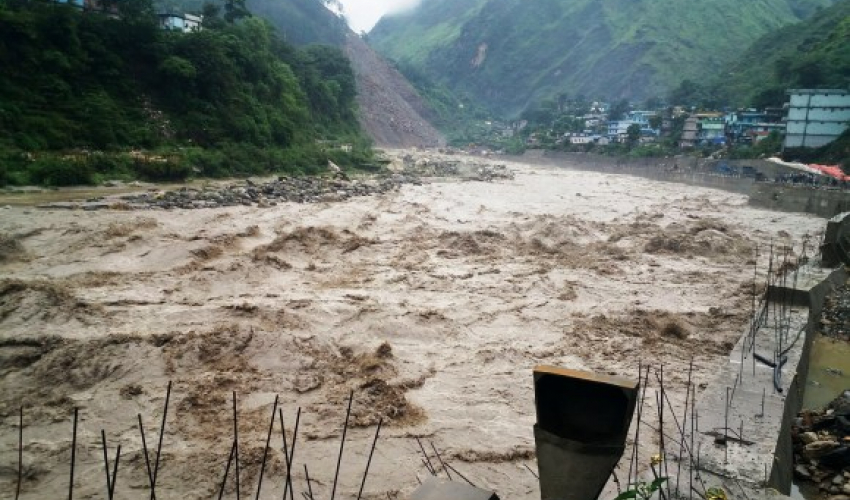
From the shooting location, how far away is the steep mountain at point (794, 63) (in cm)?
4153

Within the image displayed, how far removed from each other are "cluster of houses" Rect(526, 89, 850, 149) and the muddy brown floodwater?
86.3 ft

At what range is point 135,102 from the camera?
Answer: 1161 inches

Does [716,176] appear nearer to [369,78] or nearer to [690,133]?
[690,133]

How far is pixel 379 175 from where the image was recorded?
38969 millimetres

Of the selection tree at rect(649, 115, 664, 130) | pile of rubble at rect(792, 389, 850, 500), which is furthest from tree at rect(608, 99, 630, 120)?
pile of rubble at rect(792, 389, 850, 500)

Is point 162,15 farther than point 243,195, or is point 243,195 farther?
point 162,15

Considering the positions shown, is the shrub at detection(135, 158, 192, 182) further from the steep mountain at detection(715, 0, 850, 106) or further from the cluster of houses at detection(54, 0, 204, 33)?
the steep mountain at detection(715, 0, 850, 106)

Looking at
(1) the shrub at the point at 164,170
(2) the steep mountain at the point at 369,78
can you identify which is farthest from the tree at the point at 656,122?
(1) the shrub at the point at 164,170

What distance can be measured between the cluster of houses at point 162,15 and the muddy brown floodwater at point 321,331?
82.2ft

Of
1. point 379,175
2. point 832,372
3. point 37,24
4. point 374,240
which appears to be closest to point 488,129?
point 379,175

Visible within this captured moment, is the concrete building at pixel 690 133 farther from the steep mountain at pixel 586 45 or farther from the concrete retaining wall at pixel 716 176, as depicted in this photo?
the steep mountain at pixel 586 45

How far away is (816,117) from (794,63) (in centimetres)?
1325

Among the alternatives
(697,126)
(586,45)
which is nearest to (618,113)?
(697,126)

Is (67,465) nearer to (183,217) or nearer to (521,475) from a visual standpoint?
(521,475)
